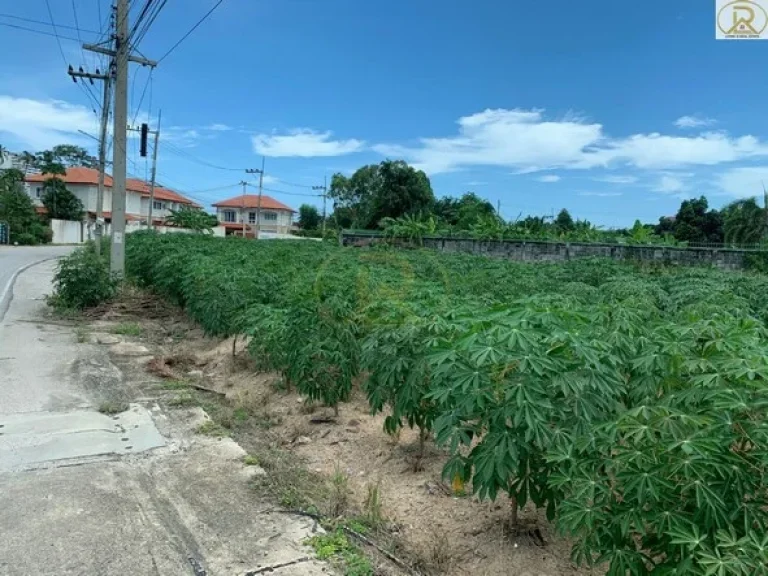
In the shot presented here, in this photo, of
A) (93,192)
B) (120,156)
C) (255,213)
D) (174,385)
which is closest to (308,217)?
(255,213)

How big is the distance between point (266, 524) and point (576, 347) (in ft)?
6.79

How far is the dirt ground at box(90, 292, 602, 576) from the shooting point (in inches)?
122

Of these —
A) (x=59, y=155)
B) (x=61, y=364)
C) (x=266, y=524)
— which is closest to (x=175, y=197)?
(x=59, y=155)

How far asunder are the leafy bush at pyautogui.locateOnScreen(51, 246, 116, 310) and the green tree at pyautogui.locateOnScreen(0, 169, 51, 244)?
3726 cm

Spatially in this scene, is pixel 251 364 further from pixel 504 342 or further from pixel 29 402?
pixel 504 342

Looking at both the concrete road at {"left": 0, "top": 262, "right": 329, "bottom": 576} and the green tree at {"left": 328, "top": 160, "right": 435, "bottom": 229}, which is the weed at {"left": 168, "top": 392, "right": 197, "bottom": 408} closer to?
the concrete road at {"left": 0, "top": 262, "right": 329, "bottom": 576}

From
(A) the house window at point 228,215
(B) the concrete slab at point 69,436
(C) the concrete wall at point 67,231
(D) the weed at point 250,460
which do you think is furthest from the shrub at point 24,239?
(D) the weed at point 250,460

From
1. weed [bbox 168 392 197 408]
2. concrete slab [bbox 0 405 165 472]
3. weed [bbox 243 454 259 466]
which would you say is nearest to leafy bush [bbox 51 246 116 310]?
weed [bbox 168 392 197 408]

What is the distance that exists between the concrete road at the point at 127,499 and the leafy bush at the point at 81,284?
19.8 ft

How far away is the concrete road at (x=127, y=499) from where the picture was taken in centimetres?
291

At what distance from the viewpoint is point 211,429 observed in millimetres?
4930

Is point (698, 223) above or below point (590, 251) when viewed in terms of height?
above

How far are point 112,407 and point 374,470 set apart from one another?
2.79 metres

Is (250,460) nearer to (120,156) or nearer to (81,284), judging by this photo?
(81,284)
